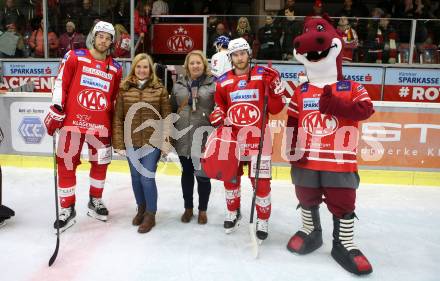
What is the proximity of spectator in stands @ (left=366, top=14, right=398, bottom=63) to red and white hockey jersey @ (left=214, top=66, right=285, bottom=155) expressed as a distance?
138 inches

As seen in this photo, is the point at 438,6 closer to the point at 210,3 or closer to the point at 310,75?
the point at 210,3

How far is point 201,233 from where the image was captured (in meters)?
3.06

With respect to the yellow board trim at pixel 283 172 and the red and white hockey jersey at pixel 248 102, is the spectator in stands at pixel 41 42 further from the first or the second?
the red and white hockey jersey at pixel 248 102

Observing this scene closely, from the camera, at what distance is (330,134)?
254 centimetres

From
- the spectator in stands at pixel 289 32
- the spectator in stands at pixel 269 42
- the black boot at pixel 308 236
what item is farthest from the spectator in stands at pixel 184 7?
the black boot at pixel 308 236

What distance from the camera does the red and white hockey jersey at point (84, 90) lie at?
2.93m

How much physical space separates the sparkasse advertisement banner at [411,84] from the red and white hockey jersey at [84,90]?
4.06 m

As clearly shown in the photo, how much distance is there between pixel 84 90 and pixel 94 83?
8 centimetres

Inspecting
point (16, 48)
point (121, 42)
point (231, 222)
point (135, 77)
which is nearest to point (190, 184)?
point (231, 222)

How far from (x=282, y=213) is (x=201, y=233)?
0.79 m

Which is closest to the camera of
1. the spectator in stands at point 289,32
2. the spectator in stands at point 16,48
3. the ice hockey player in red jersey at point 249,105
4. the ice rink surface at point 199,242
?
the ice rink surface at point 199,242

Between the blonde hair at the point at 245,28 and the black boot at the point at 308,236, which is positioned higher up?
the blonde hair at the point at 245,28

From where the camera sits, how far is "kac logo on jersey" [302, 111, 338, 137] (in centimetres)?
254

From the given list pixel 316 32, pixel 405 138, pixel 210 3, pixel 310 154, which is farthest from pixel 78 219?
pixel 210 3
